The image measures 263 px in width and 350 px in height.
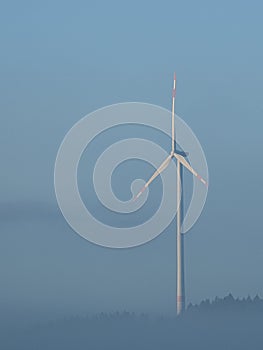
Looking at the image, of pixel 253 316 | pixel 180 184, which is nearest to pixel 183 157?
pixel 180 184

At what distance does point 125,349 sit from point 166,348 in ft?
12.5

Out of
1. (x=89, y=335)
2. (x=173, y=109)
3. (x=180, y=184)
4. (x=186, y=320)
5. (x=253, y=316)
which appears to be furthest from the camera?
(x=253, y=316)

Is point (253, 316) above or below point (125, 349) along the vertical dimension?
above

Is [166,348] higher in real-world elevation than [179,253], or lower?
higher

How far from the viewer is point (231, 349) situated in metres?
132

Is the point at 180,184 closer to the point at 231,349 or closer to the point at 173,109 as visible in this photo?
the point at 173,109

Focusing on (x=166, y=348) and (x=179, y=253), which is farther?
(x=166, y=348)

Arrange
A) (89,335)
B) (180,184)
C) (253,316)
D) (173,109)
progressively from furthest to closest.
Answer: (253,316), (89,335), (173,109), (180,184)

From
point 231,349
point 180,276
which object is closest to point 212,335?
point 231,349

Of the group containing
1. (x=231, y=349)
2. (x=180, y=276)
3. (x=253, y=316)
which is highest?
(x=253, y=316)

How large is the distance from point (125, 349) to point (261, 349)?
41.2 feet

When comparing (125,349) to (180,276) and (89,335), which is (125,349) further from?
(180,276)

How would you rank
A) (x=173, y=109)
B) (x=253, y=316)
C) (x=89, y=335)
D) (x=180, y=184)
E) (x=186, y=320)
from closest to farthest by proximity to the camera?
1. (x=180, y=184)
2. (x=173, y=109)
3. (x=186, y=320)
4. (x=89, y=335)
5. (x=253, y=316)

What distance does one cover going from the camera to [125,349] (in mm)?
132500
